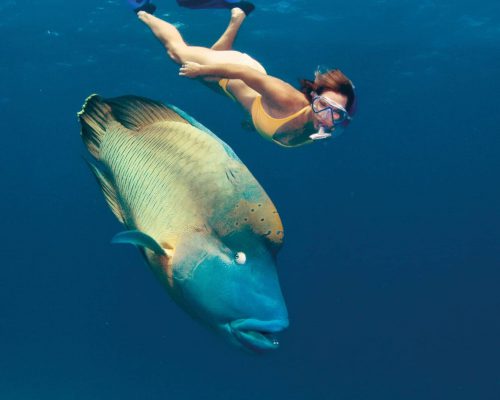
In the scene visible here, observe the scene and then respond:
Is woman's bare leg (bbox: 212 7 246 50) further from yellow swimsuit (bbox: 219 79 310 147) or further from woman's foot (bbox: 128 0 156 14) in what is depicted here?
yellow swimsuit (bbox: 219 79 310 147)

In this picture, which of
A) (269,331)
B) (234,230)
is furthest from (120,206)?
(269,331)

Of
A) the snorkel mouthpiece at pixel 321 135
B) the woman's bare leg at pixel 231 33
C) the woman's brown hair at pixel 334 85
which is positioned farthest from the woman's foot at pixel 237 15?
the snorkel mouthpiece at pixel 321 135

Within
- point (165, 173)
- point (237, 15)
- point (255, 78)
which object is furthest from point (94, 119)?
point (237, 15)

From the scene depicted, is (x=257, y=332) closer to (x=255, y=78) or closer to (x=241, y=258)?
(x=241, y=258)

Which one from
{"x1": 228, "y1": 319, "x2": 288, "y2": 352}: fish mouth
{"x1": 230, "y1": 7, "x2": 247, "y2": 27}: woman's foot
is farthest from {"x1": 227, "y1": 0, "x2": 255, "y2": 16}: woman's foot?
{"x1": 228, "y1": 319, "x2": 288, "y2": 352}: fish mouth

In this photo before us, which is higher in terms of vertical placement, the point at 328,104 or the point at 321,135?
the point at 328,104

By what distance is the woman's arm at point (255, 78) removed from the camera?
3.06m

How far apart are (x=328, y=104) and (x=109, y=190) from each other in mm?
2360

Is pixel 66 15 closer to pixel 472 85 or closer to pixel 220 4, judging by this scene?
pixel 220 4

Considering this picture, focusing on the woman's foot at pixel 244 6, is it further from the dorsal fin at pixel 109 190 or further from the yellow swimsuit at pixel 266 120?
the dorsal fin at pixel 109 190

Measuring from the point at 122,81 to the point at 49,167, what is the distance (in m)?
20.6

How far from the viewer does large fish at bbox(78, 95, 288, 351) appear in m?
1.29

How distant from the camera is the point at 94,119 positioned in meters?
1.70

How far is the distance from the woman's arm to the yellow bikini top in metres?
0.11
